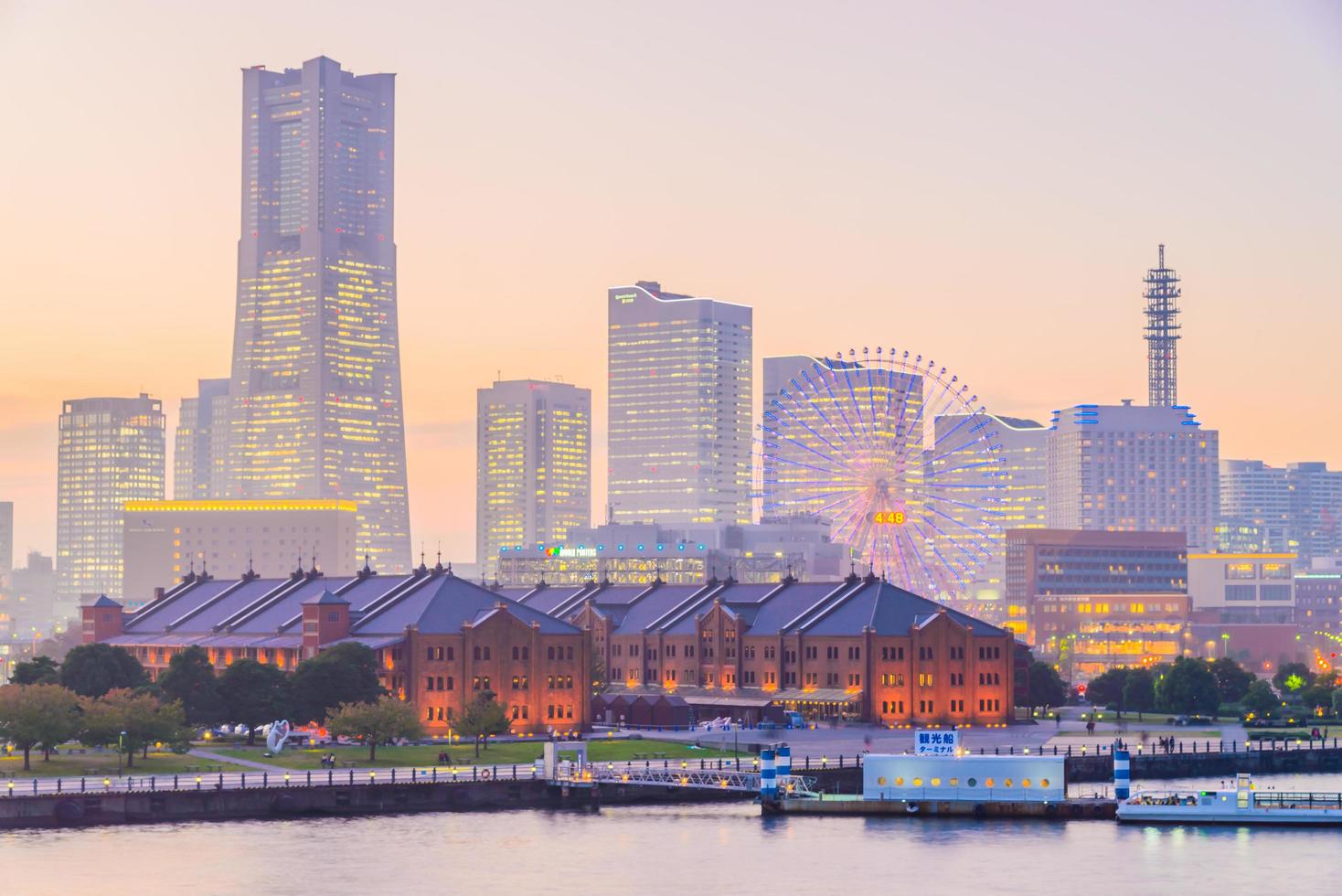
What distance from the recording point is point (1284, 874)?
11462 centimetres

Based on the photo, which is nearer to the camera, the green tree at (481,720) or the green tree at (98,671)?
the green tree at (481,720)

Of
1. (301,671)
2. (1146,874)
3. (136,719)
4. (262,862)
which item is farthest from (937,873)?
(301,671)

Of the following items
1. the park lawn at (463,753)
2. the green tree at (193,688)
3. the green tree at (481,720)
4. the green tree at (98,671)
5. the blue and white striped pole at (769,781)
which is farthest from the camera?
the green tree at (98,671)

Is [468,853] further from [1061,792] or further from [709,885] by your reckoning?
[1061,792]

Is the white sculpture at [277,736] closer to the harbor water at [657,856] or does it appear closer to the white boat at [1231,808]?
the harbor water at [657,856]

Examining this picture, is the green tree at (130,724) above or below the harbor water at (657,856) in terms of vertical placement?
above

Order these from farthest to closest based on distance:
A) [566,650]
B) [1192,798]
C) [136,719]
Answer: [566,650] < [136,719] < [1192,798]

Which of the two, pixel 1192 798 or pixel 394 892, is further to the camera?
pixel 1192 798

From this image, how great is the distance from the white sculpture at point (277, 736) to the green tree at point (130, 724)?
8860 mm

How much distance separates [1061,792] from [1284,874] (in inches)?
952

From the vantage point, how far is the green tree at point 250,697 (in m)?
167

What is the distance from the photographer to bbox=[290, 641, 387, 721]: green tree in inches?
6742

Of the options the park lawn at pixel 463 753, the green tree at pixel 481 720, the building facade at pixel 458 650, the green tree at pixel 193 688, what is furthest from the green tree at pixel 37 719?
the building facade at pixel 458 650

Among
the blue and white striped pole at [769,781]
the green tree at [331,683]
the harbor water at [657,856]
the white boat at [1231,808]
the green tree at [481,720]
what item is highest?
the green tree at [331,683]
